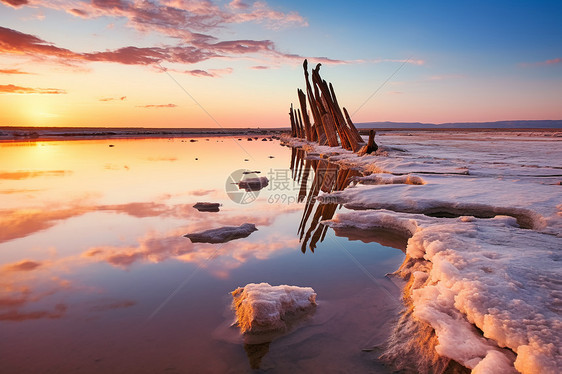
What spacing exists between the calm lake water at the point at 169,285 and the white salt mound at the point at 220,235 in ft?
0.48

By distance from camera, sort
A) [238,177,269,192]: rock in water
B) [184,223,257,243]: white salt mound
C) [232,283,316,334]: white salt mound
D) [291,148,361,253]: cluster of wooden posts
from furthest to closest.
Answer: [238,177,269,192]: rock in water < [291,148,361,253]: cluster of wooden posts < [184,223,257,243]: white salt mound < [232,283,316,334]: white salt mound

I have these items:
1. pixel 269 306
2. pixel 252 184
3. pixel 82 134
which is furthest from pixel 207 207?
pixel 82 134

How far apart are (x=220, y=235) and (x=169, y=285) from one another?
1483 mm

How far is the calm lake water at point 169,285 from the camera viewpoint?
2248 millimetres

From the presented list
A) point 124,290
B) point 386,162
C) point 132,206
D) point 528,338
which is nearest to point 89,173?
point 132,206

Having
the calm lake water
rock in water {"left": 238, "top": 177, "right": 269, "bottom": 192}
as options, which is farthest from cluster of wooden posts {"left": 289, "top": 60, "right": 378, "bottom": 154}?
the calm lake water

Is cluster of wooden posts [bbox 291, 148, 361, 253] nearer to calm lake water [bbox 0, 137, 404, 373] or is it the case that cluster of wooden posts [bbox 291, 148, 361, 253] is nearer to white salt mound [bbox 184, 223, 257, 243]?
calm lake water [bbox 0, 137, 404, 373]

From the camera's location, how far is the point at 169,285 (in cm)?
327

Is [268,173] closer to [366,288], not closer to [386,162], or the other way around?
[386,162]

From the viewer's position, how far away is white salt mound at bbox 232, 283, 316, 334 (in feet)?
8.29

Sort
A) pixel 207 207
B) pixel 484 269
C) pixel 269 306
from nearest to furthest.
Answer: pixel 269 306, pixel 484 269, pixel 207 207

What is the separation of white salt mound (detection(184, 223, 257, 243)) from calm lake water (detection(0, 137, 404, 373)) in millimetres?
146

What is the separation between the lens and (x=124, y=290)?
A: 10.4 feet

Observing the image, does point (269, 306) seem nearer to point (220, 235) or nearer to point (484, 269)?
point (484, 269)
